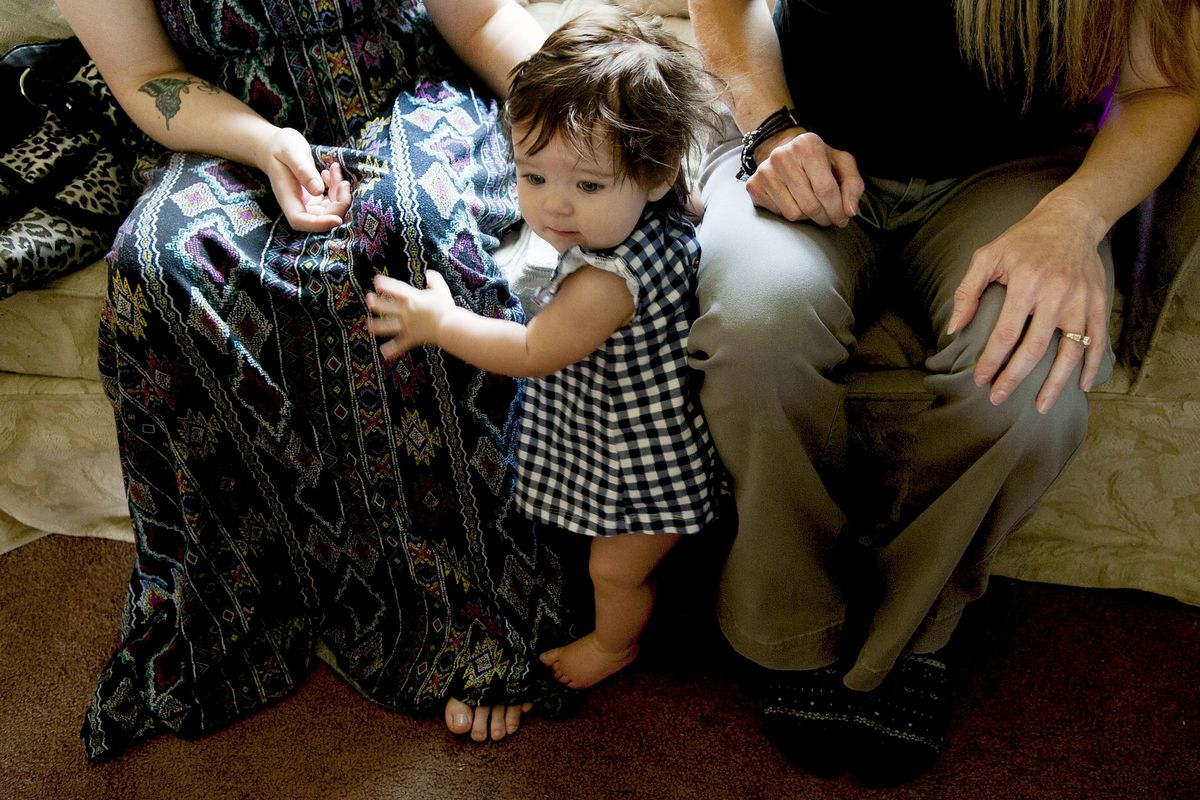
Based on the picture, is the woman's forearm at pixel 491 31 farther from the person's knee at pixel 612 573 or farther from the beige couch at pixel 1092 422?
the person's knee at pixel 612 573

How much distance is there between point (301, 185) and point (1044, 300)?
82cm

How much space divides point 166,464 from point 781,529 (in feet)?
2.42

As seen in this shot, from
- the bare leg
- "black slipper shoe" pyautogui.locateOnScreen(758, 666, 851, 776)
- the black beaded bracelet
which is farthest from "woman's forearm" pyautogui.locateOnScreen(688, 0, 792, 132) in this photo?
the bare leg

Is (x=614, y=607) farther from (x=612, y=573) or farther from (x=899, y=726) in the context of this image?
(x=899, y=726)

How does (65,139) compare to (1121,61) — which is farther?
Result: (65,139)

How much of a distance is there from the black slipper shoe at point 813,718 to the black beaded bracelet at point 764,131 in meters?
0.59

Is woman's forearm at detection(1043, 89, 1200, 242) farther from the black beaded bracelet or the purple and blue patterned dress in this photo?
the purple and blue patterned dress

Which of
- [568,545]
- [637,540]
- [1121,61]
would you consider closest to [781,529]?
[637,540]

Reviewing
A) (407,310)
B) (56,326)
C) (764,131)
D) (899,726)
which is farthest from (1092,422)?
(56,326)

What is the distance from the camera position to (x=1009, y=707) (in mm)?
1083

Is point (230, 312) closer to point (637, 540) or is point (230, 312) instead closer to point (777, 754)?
point (637, 540)

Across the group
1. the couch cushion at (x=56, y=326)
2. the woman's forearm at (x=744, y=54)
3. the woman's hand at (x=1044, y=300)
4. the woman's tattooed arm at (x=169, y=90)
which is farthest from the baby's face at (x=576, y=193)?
the couch cushion at (x=56, y=326)

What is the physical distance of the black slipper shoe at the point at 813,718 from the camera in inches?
39.9

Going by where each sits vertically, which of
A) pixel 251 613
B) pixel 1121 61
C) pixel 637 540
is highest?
pixel 1121 61
